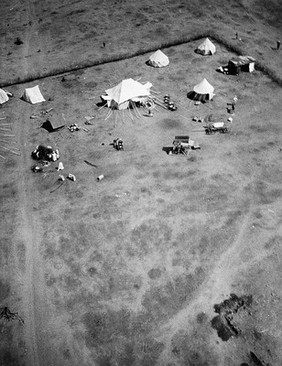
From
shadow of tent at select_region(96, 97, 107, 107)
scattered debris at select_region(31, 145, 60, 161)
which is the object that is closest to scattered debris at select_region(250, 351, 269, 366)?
scattered debris at select_region(31, 145, 60, 161)

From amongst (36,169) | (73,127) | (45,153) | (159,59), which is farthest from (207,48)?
(36,169)

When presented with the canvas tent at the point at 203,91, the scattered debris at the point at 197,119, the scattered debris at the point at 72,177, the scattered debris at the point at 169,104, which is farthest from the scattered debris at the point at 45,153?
the canvas tent at the point at 203,91

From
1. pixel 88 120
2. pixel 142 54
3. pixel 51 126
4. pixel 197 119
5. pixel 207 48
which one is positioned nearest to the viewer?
pixel 51 126

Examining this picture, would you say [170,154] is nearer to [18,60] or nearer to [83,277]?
[83,277]

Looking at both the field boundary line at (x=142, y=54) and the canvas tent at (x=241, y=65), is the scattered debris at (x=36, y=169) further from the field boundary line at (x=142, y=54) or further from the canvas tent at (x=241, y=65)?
the canvas tent at (x=241, y=65)

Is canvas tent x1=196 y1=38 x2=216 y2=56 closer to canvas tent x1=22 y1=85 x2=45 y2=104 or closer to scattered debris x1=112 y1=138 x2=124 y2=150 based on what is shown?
scattered debris x1=112 y1=138 x2=124 y2=150

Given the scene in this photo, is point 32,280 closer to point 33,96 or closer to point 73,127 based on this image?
point 73,127
